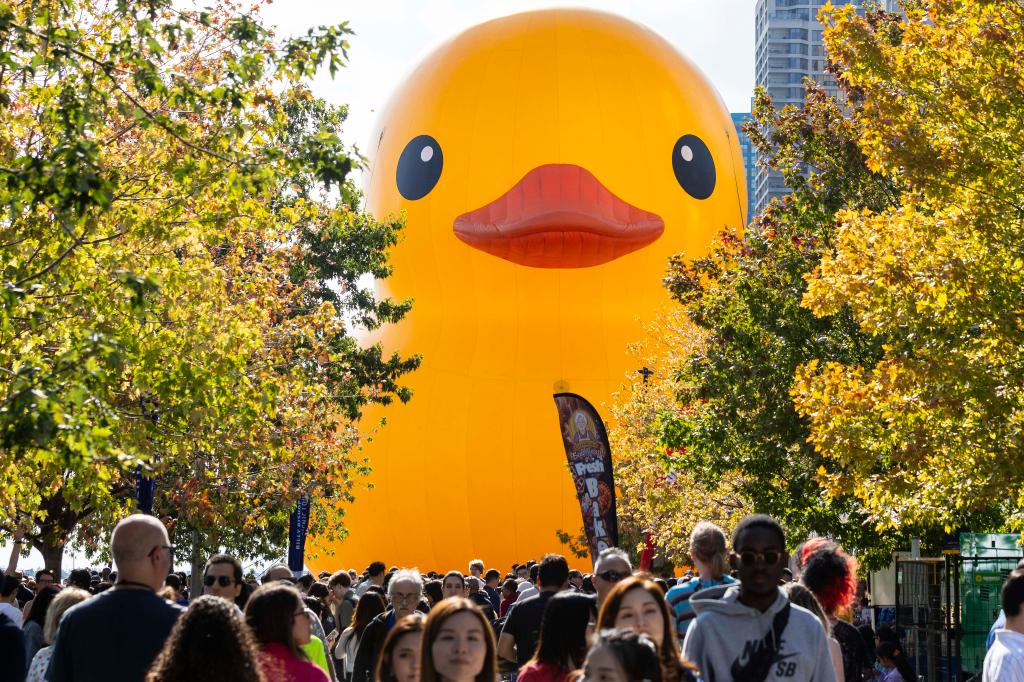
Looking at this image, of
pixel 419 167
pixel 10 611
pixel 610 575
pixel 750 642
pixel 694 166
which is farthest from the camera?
pixel 694 166

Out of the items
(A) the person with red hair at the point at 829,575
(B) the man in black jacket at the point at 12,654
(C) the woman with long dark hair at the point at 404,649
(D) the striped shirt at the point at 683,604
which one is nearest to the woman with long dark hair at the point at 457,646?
(C) the woman with long dark hair at the point at 404,649

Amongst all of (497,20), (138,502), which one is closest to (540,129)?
(497,20)

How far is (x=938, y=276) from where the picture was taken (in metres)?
12.2

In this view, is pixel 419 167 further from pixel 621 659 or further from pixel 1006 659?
pixel 621 659

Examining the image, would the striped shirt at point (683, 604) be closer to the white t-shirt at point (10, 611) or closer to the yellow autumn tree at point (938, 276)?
the white t-shirt at point (10, 611)

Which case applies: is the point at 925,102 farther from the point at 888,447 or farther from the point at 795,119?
the point at 795,119

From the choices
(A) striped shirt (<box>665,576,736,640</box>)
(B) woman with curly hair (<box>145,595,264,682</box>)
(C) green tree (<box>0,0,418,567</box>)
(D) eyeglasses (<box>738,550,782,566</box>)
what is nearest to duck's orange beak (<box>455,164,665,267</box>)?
(C) green tree (<box>0,0,418,567</box>)

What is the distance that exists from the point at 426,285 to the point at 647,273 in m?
4.04

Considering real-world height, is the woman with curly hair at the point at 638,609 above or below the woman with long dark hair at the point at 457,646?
above

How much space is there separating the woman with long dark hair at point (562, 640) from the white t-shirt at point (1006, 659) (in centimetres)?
184

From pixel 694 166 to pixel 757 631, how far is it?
72.7 ft

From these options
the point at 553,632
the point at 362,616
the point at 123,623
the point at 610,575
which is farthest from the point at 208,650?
the point at 362,616

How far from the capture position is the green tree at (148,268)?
7453 millimetres

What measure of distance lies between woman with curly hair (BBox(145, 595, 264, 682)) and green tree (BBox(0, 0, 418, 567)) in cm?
178
